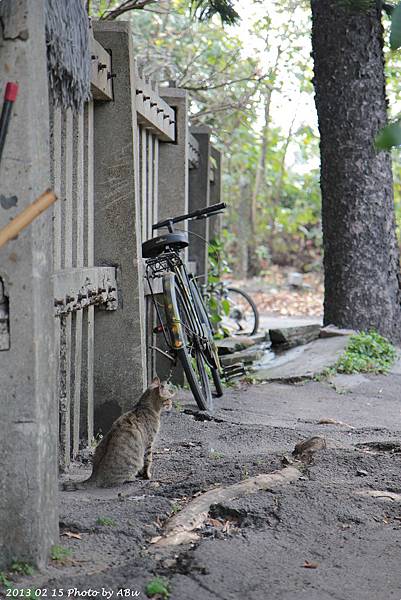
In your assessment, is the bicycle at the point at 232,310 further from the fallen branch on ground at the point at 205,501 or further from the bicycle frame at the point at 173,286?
the fallen branch on ground at the point at 205,501

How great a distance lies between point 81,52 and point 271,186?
2301 centimetres

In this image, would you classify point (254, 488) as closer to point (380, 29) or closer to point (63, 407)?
point (63, 407)

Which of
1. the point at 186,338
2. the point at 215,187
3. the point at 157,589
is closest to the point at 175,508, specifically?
the point at 157,589

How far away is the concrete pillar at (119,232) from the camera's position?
18.5 ft

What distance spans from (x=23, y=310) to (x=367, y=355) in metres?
7.01

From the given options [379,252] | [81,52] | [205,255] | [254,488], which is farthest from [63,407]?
[379,252]

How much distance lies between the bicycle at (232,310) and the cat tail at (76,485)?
18.2 ft

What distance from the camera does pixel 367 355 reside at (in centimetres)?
957

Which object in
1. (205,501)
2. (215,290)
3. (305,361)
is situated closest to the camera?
(205,501)

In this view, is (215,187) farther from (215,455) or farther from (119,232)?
(215,455)

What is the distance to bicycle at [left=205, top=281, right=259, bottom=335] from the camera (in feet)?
34.0

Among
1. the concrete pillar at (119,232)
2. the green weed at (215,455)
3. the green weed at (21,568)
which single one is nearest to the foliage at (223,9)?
the concrete pillar at (119,232)

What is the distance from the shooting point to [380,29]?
34.0ft

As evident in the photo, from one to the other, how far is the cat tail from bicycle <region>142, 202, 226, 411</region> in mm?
2044
